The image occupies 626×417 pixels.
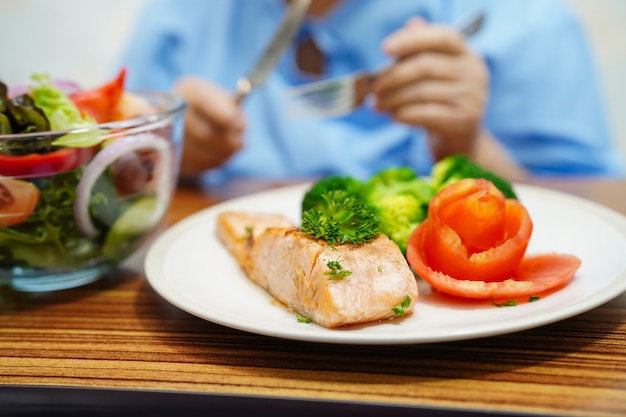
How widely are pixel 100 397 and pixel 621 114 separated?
3096 millimetres

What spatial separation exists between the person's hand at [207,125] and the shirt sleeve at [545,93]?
3.14 feet

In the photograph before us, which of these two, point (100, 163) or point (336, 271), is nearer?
point (336, 271)

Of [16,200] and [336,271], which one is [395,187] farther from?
[16,200]

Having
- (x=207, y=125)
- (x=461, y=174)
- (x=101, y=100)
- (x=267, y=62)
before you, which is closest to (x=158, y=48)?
(x=207, y=125)

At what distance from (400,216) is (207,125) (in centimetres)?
96

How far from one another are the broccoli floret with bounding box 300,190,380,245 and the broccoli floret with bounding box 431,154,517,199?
0.27 metres

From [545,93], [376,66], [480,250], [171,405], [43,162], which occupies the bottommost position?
[171,405]

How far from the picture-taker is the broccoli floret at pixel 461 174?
1.02 metres

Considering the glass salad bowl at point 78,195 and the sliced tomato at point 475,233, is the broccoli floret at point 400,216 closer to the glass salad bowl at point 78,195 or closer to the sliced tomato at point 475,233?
the sliced tomato at point 475,233

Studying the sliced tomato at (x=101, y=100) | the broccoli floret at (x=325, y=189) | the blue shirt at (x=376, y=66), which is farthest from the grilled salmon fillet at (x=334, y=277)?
the blue shirt at (x=376, y=66)

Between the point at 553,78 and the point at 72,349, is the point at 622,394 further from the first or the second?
the point at 553,78

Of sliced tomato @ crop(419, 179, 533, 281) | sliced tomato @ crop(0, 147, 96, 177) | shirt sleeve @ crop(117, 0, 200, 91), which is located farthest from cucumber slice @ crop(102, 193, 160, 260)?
shirt sleeve @ crop(117, 0, 200, 91)

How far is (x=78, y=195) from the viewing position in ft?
2.96

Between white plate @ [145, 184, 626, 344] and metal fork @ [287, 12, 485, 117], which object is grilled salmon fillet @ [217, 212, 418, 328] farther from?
metal fork @ [287, 12, 485, 117]
